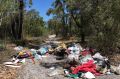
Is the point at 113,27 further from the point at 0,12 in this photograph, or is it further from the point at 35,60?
the point at 0,12

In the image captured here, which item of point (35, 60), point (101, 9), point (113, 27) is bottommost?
point (35, 60)

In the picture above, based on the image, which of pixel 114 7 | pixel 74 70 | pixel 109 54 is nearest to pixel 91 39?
pixel 109 54

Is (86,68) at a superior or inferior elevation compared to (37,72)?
superior

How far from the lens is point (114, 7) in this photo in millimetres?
18641

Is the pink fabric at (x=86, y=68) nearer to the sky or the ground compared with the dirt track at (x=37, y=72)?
nearer to the sky

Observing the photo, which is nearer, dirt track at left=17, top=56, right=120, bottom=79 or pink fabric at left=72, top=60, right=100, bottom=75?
dirt track at left=17, top=56, right=120, bottom=79

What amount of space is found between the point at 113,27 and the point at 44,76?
749 cm

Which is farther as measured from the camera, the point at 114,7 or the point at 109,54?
the point at 109,54

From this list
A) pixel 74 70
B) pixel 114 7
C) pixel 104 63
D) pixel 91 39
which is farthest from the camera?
pixel 91 39

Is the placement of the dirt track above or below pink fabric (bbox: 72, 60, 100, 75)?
below

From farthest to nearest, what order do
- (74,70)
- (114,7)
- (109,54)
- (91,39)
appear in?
(91,39) < (109,54) < (114,7) < (74,70)

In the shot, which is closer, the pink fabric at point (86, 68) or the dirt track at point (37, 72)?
the dirt track at point (37, 72)

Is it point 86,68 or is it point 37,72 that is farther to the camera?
point 37,72

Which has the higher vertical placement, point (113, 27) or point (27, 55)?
point (113, 27)
